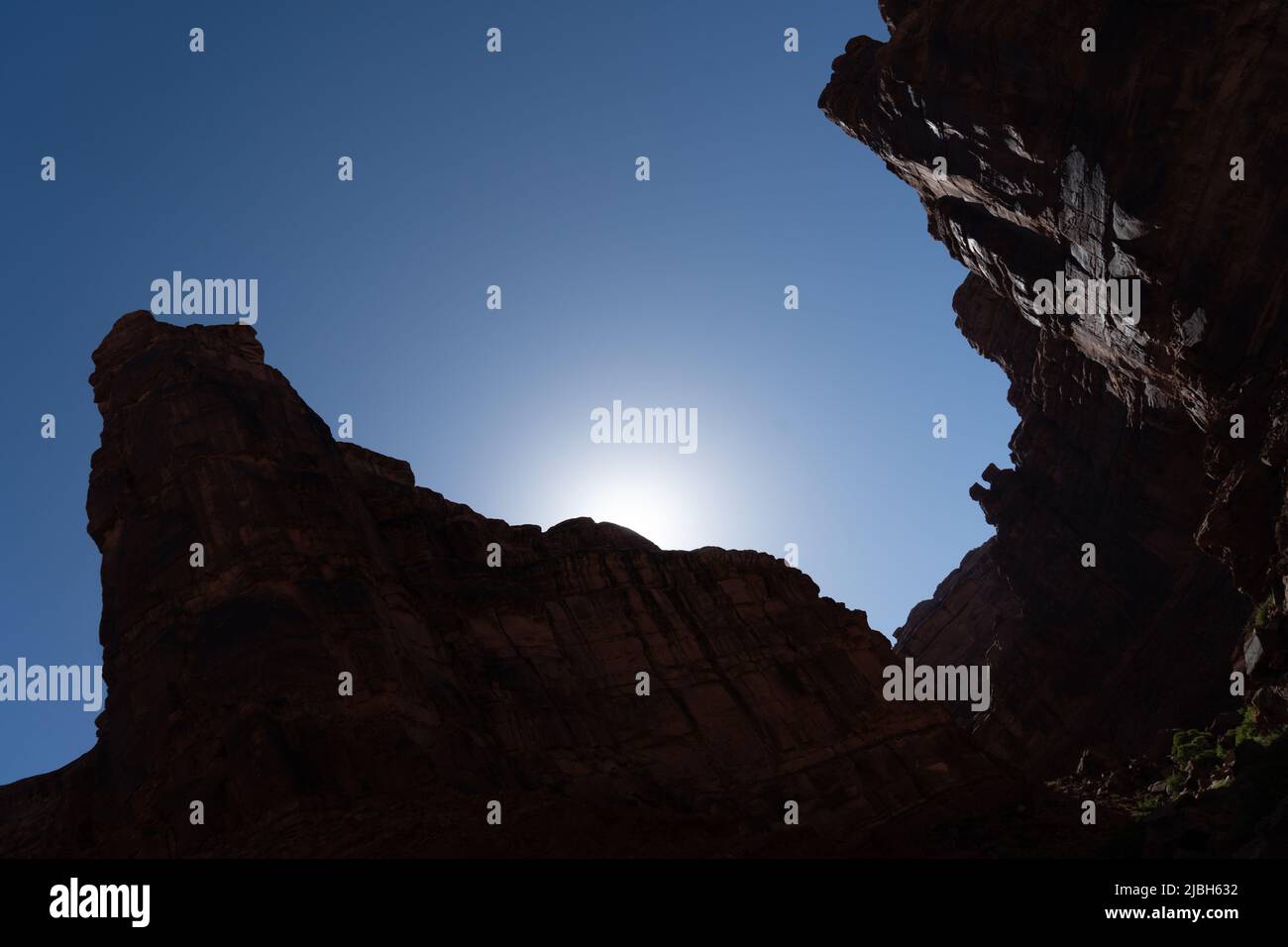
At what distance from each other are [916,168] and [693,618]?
112ft

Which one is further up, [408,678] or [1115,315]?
[1115,315]

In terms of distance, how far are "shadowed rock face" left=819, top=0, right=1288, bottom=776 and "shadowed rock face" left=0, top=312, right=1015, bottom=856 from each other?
23095mm

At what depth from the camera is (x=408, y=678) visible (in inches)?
1970

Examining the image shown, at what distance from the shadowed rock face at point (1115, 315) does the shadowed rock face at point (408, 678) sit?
75.8 ft

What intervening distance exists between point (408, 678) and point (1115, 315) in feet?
138

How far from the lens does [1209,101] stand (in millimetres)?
57531
